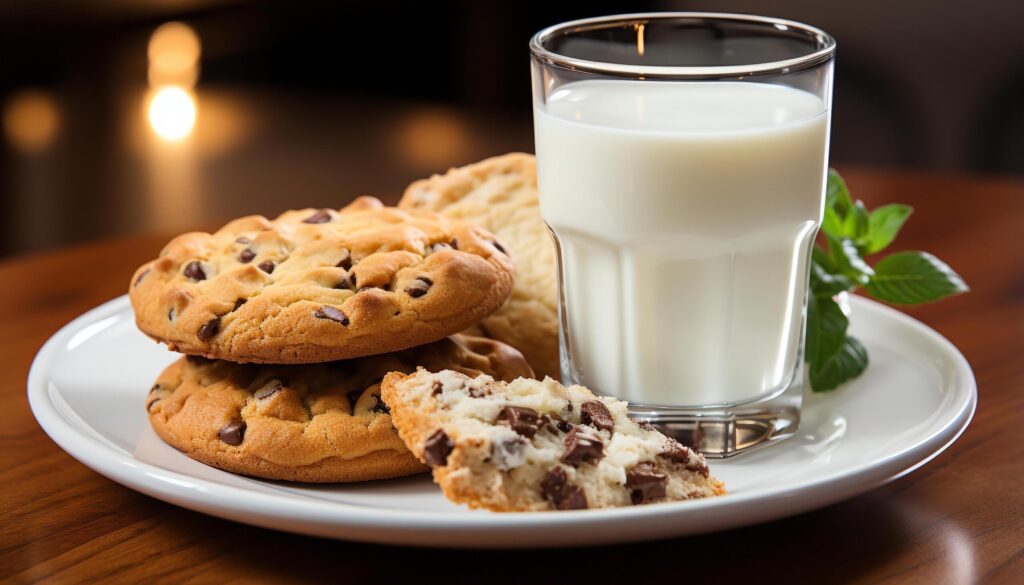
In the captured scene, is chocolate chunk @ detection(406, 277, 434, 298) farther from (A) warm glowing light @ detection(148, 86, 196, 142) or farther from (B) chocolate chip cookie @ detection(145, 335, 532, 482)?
(A) warm glowing light @ detection(148, 86, 196, 142)

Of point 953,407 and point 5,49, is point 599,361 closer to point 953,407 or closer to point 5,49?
point 953,407

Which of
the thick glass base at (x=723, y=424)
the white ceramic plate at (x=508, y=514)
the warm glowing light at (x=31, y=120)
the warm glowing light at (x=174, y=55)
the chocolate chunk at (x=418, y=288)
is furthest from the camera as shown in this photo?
the warm glowing light at (x=174, y=55)

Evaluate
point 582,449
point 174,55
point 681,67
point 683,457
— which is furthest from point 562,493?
point 174,55

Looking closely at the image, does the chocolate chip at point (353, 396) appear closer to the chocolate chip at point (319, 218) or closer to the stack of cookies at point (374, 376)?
the stack of cookies at point (374, 376)

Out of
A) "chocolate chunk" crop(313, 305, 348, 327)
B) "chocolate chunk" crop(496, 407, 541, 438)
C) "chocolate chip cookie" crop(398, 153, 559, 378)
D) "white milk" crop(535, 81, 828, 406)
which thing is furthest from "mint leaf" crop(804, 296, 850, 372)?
"chocolate chunk" crop(313, 305, 348, 327)

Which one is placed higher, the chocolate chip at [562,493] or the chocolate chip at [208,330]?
the chocolate chip at [208,330]

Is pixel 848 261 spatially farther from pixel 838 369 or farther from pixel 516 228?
pixel 516 228

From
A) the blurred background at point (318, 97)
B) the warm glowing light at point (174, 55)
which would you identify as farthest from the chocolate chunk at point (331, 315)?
the warm glowing light at point (174, 55)
